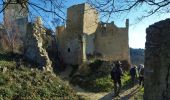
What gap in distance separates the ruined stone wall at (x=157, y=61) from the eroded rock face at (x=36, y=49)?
16.3 metres

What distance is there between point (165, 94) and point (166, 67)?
A: 0.54 m

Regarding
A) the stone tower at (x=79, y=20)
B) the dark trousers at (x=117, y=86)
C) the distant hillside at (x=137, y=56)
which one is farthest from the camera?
the distant hillside at (x=137, y=56)

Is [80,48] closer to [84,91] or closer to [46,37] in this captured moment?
[46,37]

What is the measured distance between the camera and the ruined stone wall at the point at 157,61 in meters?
9.49

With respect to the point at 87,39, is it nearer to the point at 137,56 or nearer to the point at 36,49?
the point at 36,49

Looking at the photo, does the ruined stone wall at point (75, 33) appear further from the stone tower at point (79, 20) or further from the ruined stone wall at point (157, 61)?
the ruined stone wall at point (157, 61)

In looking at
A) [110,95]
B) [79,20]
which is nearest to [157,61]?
[110,95]

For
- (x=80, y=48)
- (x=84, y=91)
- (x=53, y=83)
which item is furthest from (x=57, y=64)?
(x=53, y=83)

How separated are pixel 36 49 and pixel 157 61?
18.3m

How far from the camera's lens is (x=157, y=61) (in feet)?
31.6

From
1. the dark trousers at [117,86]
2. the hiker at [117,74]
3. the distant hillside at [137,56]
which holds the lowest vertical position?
the dark trousers at [117,86]

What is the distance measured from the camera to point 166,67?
9.45m

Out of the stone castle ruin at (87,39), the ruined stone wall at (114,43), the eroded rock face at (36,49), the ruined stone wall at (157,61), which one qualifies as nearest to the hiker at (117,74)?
the eroded rock face at (36,49)

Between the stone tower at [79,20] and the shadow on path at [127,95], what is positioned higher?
the stone tower at [79,20]
